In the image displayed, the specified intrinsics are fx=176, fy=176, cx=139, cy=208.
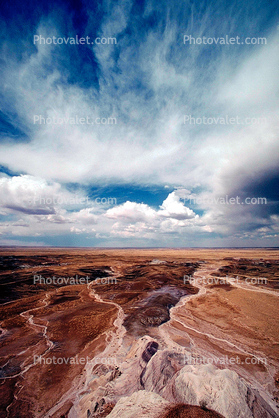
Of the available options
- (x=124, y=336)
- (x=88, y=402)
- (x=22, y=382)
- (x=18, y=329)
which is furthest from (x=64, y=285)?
(x=88, y=402)

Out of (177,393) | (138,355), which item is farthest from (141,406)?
(138,355)

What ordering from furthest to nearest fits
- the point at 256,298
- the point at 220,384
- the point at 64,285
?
the point at 64,285 → the point at 256,298 → the point at 220,384

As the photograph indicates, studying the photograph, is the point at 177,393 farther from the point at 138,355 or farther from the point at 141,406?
the point at 138,355

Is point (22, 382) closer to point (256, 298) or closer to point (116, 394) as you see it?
point (116, 394)

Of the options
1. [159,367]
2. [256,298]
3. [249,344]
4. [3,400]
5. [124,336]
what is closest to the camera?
[3,400]

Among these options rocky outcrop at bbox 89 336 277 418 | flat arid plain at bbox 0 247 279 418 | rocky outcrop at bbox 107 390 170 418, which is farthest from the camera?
flat arid plain at bbox 0 247 279 418

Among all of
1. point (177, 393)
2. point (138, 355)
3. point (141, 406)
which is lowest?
point (138, 355)

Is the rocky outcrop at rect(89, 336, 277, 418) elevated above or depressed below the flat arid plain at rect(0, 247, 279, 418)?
above

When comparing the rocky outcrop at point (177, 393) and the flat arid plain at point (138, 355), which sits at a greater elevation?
the rocky outcrop at point (177, 393)
